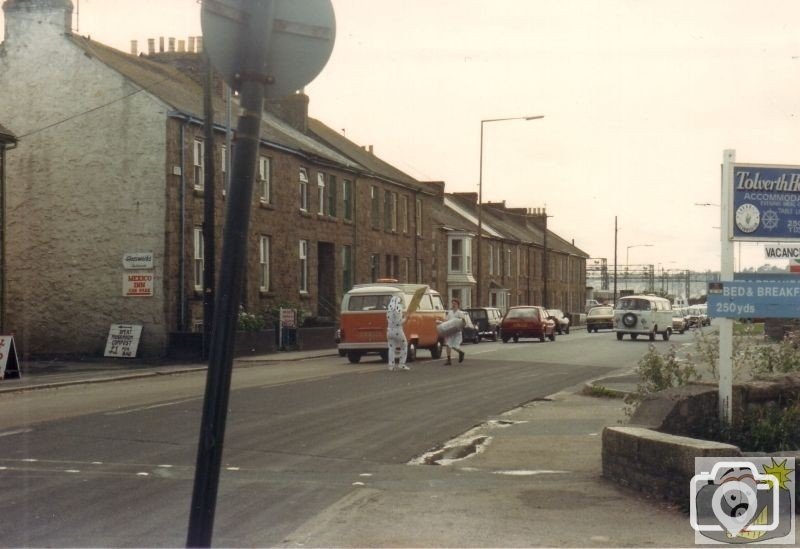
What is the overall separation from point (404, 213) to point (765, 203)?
46510 millimetres

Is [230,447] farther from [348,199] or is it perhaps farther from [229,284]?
[348,199]

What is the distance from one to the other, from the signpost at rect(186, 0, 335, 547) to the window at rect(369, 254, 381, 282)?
155ft

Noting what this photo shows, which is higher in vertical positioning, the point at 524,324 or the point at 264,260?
the point at 264,260

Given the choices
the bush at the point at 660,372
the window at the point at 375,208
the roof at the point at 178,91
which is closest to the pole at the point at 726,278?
the bush at the point at 660,372

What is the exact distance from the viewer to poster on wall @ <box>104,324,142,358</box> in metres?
32.7

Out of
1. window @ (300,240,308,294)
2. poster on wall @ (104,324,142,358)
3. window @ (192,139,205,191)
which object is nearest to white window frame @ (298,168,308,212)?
window @ (300,240,308,294)

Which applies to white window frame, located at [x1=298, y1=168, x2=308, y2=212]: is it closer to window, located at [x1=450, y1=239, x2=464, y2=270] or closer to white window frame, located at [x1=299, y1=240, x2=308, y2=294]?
white window frame, located at [x1=299, y1=240, x2=308, y2=294]

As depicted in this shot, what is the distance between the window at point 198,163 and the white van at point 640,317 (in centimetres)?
2246

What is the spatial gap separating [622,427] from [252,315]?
27659 mm

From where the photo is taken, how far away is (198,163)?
3556cm

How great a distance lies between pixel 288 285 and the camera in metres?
42.2

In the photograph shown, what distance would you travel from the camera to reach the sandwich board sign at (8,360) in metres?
22.8

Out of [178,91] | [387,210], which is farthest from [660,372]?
[387,210]

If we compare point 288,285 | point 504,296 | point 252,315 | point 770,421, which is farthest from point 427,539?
point 504,296
